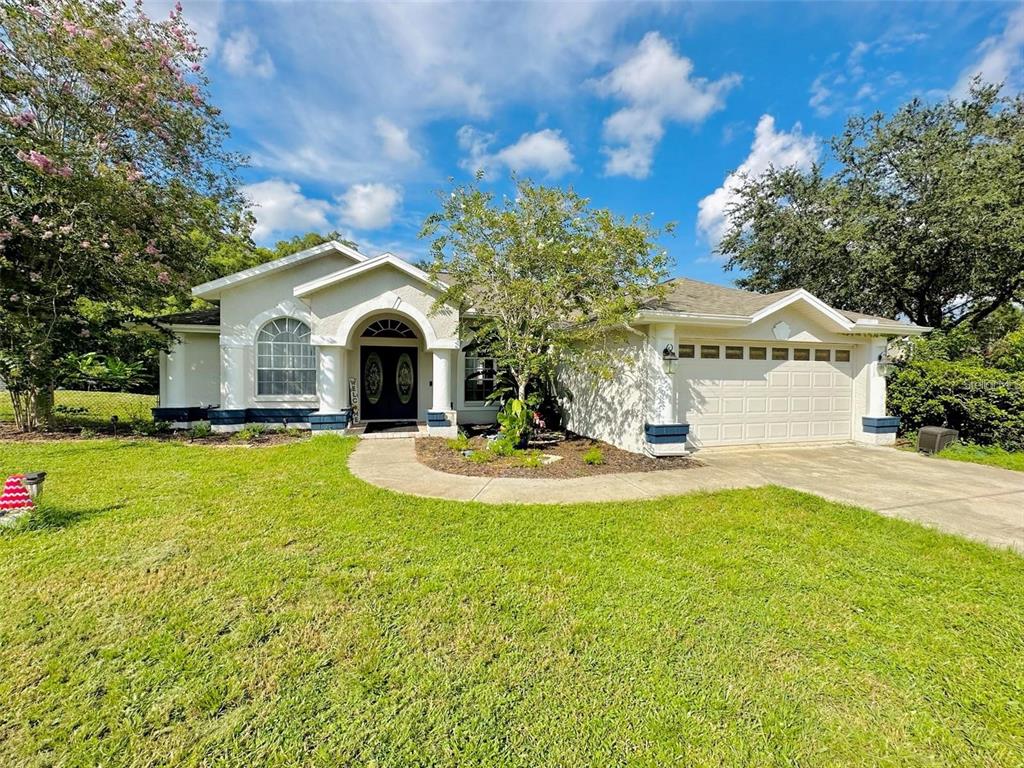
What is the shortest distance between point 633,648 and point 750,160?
67.1ft

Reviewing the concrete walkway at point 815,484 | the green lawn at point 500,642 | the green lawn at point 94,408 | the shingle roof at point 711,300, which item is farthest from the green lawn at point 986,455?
the green lawn at point 94,408

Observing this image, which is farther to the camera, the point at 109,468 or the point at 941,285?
the point at 941,285

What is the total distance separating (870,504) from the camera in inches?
230

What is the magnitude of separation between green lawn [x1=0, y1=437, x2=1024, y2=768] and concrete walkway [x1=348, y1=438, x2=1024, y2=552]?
91 cm

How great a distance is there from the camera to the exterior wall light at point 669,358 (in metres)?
8.60

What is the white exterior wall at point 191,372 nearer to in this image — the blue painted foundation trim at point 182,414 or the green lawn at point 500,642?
the blue painted foundation trim at point 182,414

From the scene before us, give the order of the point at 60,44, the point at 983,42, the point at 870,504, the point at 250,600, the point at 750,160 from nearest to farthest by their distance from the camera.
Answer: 1. the point at 250,600
2. the point at 870,504
3. the point at 60,44
4. the point at 983,42
5. the point at 750,160

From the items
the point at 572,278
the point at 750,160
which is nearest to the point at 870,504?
the point at 572,278

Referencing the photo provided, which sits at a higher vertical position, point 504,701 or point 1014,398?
point 1014,398

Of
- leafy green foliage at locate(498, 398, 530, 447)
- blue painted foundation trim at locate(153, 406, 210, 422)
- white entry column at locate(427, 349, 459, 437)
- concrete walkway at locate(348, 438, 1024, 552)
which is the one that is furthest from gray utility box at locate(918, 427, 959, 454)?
blue painted foundation trim at locate(153, 406, 210, 422)

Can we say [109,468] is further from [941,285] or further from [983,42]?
[941,285]

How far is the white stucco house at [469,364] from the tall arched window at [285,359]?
28mm

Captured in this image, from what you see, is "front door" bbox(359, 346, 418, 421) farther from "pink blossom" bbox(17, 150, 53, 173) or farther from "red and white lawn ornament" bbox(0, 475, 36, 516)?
"red and white lawn ornament" bbox(0, 475, 36, 516)

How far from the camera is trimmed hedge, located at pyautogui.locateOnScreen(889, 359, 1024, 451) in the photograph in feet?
30.5
